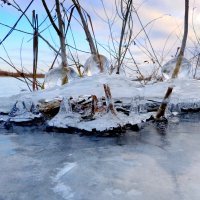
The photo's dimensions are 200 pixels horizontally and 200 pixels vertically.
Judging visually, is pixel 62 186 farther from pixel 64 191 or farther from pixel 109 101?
pixel 109 101

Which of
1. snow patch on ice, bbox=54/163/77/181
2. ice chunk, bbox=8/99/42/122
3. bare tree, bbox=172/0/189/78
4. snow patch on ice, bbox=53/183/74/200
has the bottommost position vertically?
snow patch on ice, bbox=53/183/74/200

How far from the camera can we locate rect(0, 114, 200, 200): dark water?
34.3 inches

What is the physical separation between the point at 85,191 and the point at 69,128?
30.7 inches

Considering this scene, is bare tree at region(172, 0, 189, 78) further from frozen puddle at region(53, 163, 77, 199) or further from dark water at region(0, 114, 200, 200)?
frozen puddle at region(53, 163, 77, 199)

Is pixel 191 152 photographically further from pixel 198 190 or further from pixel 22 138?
pixel 22 138

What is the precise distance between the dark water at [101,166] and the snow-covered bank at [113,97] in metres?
0.11

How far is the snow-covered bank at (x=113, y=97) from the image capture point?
1.64 m

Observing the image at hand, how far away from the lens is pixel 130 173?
101 cm

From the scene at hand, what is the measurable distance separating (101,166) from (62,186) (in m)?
0.20

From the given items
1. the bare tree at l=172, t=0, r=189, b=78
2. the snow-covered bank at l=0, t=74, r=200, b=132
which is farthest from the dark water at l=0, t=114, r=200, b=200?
the bare tree at l=172, t=0, r=189, b=78

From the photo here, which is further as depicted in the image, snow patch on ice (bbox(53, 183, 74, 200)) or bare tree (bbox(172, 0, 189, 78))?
bare tree (bbox(172, 0, 189, 78))

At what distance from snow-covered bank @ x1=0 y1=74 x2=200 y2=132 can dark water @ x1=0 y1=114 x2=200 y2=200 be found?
0.11 m

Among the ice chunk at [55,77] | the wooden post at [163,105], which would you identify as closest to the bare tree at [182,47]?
the wooden post at [163,105]

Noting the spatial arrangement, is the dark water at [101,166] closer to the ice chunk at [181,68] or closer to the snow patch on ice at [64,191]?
the snow patch on ice at [64,191]
